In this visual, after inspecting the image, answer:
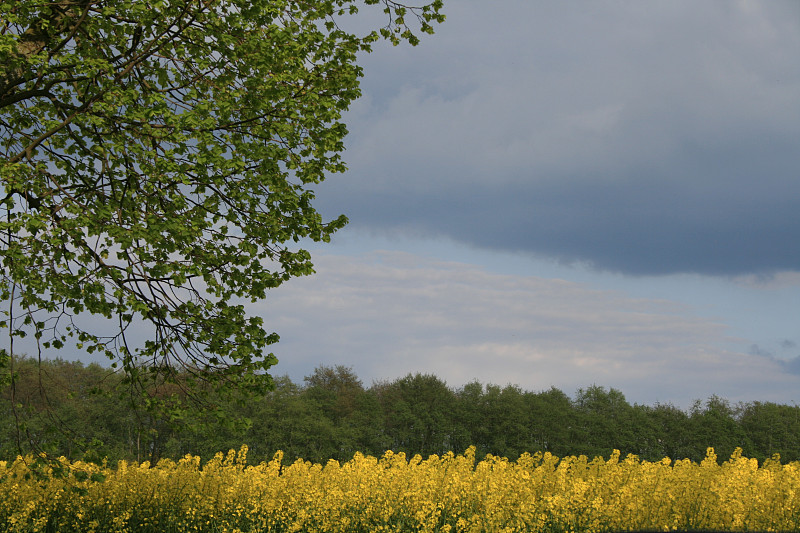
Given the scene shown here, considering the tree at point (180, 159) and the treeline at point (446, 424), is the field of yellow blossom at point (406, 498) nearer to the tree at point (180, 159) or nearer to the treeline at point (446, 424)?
the tree at point (180, 159)

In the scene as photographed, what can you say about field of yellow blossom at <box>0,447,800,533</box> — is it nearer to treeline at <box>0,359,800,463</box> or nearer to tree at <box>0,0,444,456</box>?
tree at <box>0,0,444,456</box>

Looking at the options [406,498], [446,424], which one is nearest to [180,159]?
[406,498]

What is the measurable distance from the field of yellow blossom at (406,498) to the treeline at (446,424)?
1172 inches

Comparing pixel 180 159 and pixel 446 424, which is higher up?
pixel 180 159

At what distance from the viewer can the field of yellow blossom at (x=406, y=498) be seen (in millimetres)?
10117

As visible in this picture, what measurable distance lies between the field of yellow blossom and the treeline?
29774 mm

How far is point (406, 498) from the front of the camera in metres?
11.0

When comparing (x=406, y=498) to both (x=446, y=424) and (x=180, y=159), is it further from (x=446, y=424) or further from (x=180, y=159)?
(x=446, y=424)

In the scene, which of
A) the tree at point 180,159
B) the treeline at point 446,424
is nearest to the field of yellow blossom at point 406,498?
the tree at point 180,159

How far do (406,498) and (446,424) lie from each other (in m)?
38.0

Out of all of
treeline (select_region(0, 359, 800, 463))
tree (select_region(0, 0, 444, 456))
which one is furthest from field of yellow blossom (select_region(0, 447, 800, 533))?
treeline (select_region(0, 359, 800, 463))

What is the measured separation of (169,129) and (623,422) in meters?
48.1

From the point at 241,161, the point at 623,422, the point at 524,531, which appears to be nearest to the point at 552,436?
the point at 623,422

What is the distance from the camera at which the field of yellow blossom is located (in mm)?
10117
